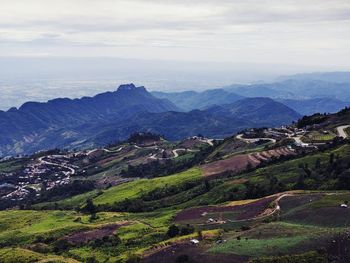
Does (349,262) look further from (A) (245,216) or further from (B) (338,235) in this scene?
(A) (245,216)

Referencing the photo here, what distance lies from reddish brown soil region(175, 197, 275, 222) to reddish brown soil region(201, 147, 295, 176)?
45.8m

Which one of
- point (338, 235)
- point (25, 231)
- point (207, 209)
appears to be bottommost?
point (25, 231)

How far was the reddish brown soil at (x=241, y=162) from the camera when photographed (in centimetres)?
14550

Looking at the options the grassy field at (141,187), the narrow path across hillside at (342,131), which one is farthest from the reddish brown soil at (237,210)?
the narrow path across hillside at (342,131)

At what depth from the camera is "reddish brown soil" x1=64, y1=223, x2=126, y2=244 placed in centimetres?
9034

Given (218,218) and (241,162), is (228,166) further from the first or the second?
(218,218)

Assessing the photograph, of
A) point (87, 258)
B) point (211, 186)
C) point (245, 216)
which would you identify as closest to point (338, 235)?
point (245, 216)

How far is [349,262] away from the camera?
5597cm

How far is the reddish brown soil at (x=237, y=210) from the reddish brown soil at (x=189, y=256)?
68.2ft

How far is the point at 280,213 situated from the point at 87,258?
29843 millimetres

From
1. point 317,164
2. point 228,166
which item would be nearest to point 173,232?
point 317,164

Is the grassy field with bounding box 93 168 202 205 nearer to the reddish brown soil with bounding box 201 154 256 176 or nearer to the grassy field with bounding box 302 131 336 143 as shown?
the reddish brown soil with bounding box 201 154 256 176

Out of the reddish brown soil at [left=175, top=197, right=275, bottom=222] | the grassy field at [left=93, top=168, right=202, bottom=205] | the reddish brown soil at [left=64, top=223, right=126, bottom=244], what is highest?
the reddish brown soil at [left=175, top=197, right=275, bottom=222]

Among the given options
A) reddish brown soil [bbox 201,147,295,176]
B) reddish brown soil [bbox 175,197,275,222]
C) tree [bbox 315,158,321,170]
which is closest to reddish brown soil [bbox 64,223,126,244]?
reddish brown soil [bbox 175,197,275,222]
